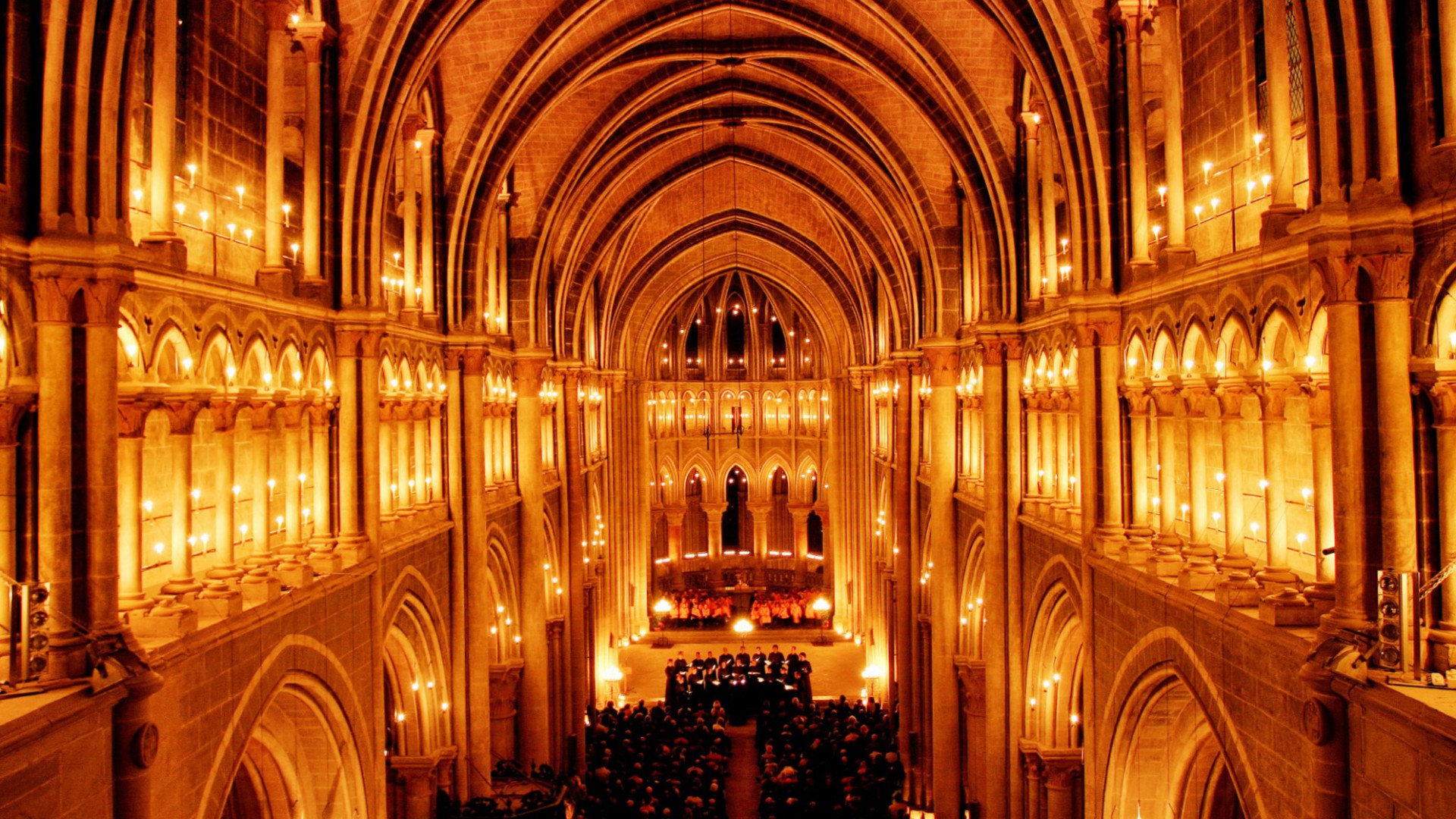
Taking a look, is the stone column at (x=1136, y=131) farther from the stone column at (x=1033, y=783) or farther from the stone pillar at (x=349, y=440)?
the stone pillar at (x=349, y=440)

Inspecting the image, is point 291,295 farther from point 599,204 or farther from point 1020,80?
point 599,204

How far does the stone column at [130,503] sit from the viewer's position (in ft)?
33.4

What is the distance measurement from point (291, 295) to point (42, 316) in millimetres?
5252

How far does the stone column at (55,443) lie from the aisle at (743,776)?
20.9 metres

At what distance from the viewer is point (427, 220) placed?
1994 centimetres

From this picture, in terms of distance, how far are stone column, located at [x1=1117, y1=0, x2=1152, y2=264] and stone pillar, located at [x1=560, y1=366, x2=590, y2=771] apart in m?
20.0

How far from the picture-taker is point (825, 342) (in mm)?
48281

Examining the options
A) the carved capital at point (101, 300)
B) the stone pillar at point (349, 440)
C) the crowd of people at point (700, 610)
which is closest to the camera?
the carved capital at point (101, 300)

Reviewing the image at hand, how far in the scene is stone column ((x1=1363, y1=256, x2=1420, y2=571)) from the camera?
26.8 feet

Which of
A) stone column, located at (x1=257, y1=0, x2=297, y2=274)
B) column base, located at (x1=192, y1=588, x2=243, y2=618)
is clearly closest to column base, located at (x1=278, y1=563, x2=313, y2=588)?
column base, located at (x1=192, y1=588, x2=243, y2=618)

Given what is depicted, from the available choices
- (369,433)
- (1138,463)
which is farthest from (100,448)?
(1138,463)

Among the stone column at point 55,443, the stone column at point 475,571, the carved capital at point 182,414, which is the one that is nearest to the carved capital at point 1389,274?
the stone column at point 55,443

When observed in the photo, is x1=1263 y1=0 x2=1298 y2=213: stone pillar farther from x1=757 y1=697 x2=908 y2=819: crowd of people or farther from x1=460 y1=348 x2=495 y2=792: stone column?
x1=757 y1=697 x2=908 y2=819: crowd of people

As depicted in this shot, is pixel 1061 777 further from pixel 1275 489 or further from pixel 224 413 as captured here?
pixel 224 413
